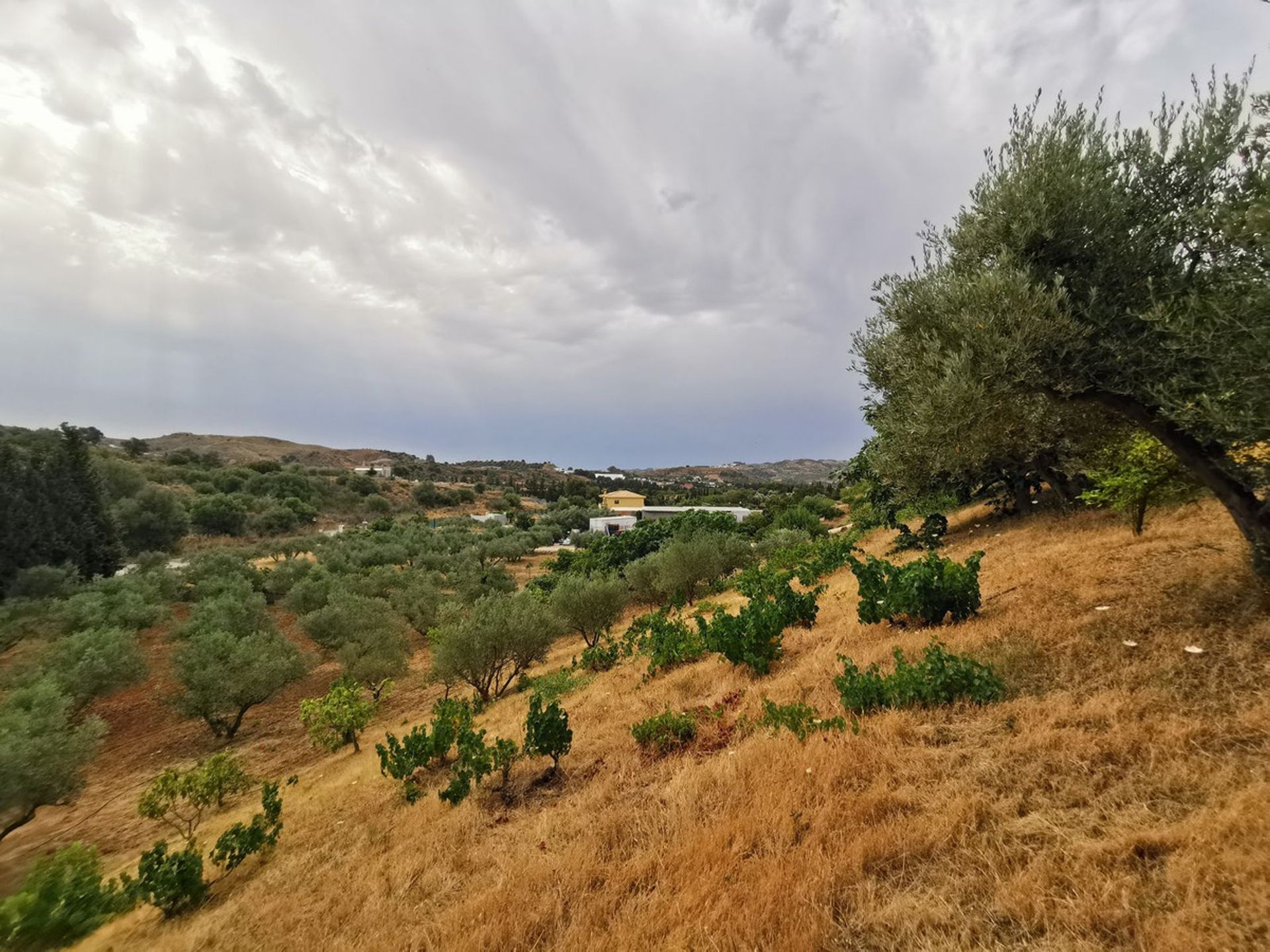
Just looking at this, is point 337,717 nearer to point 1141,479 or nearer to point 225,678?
point 225,678

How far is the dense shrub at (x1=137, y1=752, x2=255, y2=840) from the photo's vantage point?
9234 millimetres

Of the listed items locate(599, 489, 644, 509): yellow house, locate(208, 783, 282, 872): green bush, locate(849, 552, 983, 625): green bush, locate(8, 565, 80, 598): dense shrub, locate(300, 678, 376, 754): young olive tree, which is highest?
locate(599, 489, 644, 509): yellow house

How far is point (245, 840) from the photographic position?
7.17 meters

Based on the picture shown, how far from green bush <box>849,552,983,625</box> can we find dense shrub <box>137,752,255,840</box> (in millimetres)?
11702

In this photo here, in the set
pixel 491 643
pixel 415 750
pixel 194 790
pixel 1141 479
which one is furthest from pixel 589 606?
pixel 1141 479

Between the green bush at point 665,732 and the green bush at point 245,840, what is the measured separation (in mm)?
5254

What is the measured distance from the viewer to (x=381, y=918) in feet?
15.4

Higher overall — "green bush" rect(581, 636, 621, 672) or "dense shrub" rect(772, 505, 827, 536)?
"dense shrub" rect(772, 505, 827, 536)

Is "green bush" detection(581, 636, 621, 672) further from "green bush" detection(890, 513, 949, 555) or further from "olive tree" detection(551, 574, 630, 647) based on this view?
"green bush" detection(890, 513, 949, 555)

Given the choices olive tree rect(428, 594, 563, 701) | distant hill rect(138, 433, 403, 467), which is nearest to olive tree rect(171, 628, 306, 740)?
olive tree rect(428, 594, 563, 701)

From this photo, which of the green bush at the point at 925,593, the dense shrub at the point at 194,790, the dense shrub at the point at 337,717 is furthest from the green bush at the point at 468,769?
the dense shrub at the point at 337,717

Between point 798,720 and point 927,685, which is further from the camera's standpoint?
point 798,720

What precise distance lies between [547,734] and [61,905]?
5255mm

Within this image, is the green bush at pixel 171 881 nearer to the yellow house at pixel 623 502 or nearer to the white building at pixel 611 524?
the white building at pixel 611 524
